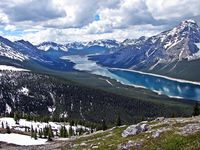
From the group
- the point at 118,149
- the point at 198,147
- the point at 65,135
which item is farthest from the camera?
the point at 65,135

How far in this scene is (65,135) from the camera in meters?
180

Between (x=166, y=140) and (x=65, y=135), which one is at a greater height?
(x=166, y=140)

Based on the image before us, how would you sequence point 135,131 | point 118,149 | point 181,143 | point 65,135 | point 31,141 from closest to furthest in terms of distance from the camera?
point 181,143
point 118,149
point 135,131
point 31,141
point 65,135

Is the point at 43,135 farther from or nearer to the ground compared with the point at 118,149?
nearer to the ground

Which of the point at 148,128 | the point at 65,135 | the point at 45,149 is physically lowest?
the point at 65,135

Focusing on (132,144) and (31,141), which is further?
(31,141)

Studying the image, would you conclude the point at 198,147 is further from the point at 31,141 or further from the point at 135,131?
the point at 31,141

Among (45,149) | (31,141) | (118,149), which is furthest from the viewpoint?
(31,141)

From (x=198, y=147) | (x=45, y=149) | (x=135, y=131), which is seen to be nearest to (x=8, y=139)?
(x=45, y=149)

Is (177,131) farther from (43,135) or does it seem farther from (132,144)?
(43,135)

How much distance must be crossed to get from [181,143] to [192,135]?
318cm

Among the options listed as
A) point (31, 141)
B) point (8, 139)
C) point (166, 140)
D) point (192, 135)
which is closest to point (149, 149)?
point (166, 140)

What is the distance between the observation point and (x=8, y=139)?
16800 cm

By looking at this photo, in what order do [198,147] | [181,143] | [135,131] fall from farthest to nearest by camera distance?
1. [135,131]
2. [181,143]
3. [198,147]
